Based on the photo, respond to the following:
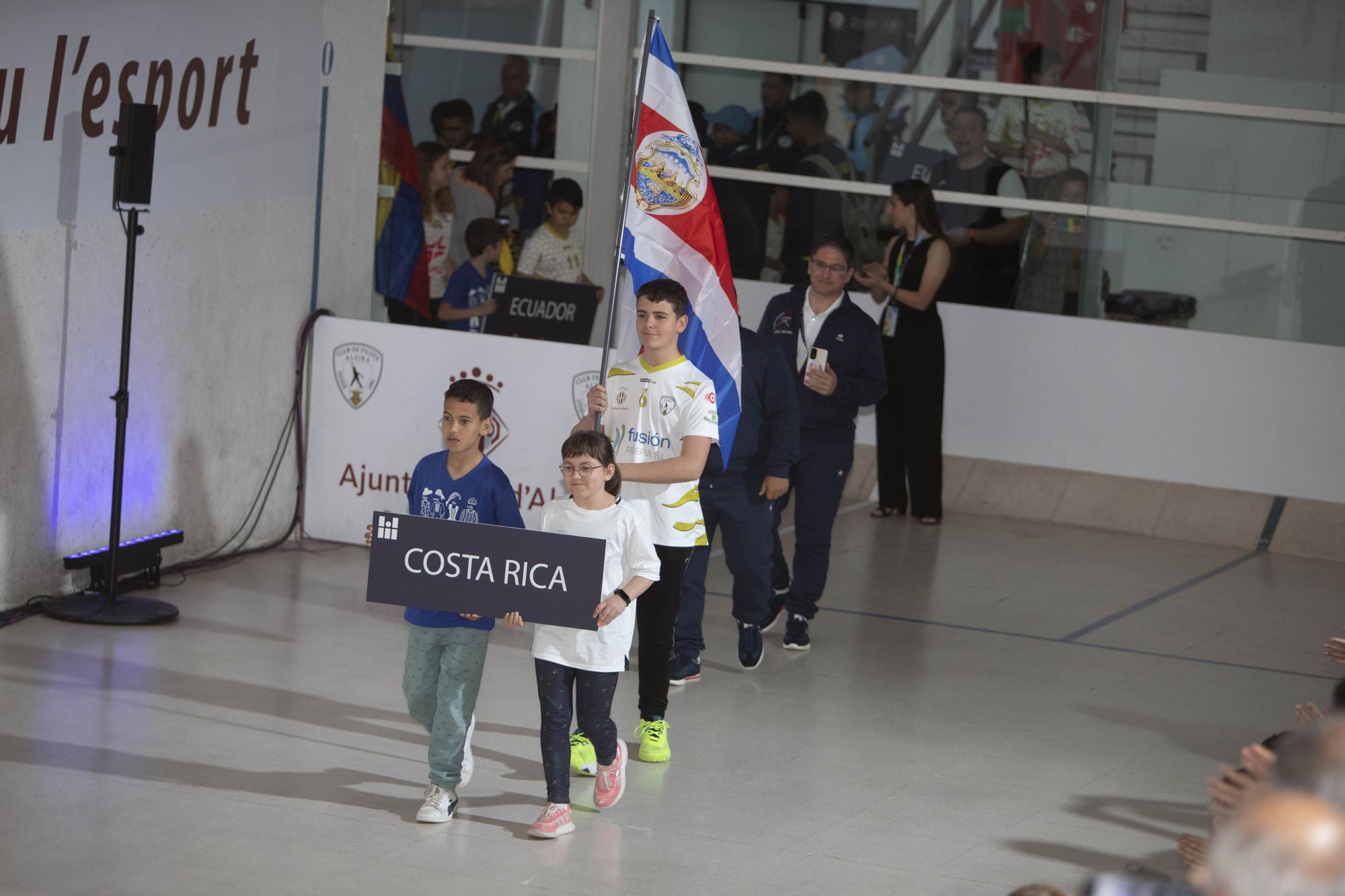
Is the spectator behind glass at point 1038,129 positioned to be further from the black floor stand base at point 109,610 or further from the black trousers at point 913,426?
the black floor stand base at point 109,610

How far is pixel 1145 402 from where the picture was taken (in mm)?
12164

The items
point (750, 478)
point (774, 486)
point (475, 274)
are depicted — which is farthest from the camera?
point (475, 274)

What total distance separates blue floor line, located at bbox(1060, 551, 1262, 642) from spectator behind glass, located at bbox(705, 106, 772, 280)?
4.11 m

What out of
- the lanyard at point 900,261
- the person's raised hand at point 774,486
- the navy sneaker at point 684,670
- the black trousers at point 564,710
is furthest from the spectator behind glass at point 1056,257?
the black trousers at point 564,710

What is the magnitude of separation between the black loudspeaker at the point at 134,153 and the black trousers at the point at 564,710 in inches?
139

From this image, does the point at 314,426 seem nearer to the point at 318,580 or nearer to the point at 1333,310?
the point at 318,580

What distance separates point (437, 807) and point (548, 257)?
6588 millimetres

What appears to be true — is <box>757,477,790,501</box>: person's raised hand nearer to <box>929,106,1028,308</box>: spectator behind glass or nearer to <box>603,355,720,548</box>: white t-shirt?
<box>603,355,720,548</box>: white t-shirt

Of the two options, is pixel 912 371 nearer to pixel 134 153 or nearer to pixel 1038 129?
pixel 1038 129

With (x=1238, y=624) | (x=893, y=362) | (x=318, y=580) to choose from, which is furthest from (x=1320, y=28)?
(x=318, y=580)

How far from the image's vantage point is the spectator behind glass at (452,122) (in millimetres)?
12836

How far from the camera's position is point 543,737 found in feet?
17.4

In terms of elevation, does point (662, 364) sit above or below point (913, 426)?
above

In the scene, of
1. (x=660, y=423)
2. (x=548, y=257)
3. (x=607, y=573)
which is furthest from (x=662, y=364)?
(x=548, y=257)
